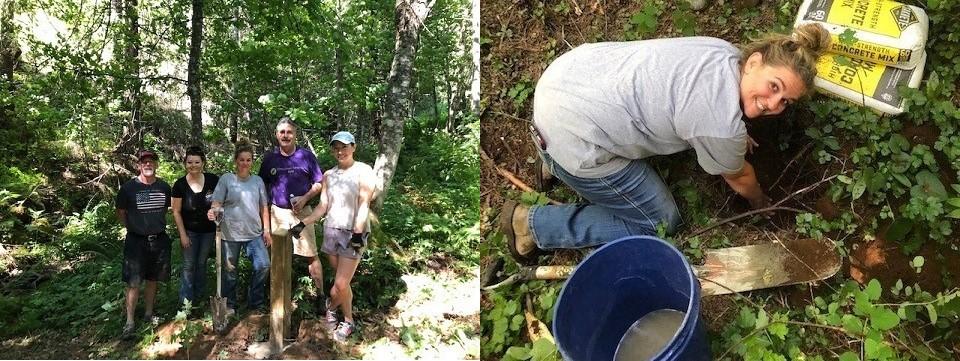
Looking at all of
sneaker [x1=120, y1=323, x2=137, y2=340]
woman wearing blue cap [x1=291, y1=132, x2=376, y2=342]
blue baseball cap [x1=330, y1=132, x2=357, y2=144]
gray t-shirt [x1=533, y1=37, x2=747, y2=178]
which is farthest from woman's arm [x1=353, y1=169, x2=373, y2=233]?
sneaker [x1=120, y1=323, x2=137, y2=340]

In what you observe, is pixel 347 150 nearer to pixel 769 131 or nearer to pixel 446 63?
pixel 446 63

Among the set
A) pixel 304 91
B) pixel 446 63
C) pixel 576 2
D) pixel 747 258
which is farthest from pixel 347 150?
pixel 747 258

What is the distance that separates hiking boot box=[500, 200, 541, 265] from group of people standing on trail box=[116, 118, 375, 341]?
0.64 metres

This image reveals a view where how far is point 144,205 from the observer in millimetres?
2451

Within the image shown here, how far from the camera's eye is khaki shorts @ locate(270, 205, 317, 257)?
8.36 feet

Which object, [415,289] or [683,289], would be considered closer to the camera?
[683,289]

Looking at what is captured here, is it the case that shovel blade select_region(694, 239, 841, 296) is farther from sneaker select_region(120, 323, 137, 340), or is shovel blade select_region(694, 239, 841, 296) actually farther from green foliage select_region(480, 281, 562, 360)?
sneaker select_region(120, 323, 137, 340)

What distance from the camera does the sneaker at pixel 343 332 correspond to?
2.59 metres

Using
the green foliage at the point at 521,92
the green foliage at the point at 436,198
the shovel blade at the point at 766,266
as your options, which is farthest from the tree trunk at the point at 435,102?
the shovel blade at the point at 766,266

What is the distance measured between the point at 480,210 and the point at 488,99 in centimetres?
58

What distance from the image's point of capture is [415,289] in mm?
2746

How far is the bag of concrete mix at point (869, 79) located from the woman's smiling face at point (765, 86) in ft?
1.24

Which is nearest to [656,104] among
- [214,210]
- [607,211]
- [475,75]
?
[607,211]

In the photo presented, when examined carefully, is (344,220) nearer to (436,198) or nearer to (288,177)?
(288,177)
